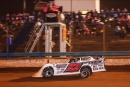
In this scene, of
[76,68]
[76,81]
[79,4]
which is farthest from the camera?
[79,4]

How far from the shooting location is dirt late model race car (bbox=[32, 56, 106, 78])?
48.0 ft

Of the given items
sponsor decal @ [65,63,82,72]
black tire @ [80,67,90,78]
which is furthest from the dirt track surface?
sponsor decal @ [65,63,82,72]

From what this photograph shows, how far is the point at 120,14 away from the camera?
79.2 feet

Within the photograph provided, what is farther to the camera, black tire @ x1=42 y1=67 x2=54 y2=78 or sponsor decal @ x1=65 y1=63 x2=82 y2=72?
black tire @ x1=42 y1=67 x2=54 y2=78

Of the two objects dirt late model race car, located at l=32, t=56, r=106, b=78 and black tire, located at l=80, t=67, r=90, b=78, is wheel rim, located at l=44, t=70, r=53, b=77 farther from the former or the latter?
black tire, located at l=80, t=67, r=90, b=78

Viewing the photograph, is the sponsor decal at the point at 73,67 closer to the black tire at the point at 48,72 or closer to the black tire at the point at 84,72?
the black tire at the point at 84,72

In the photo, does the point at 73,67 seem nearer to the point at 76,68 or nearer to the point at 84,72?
the point at 76,68

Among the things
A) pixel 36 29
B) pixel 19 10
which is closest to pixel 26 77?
pixel 36 29

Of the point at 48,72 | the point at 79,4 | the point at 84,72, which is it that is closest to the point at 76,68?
the point at 84,72

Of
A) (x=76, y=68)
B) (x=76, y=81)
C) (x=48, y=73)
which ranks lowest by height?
(x=76, y=81)

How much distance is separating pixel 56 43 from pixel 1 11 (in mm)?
14568

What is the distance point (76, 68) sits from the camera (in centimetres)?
1462

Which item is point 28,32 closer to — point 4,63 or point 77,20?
point 77,20

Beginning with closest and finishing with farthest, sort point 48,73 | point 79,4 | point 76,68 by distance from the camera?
1. point 76,68
2. point 48,73
3. point 79,4
